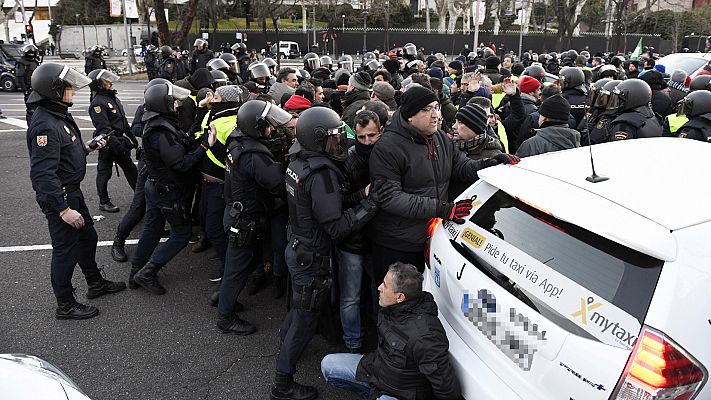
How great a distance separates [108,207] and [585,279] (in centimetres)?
668

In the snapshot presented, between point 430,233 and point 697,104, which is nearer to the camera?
point 430,233

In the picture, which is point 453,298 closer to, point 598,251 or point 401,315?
point 401,315

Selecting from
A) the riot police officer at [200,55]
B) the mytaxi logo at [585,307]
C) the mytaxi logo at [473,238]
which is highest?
the riot police officer at [200,55]

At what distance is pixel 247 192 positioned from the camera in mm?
4148

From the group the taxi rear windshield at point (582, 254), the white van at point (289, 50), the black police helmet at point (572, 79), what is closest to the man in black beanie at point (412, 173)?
the taxi rear windshield at point (582, 254)

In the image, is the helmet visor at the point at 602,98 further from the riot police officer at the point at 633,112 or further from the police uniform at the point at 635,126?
the police uniform at the point at 635,126

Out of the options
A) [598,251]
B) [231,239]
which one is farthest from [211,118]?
[598,251]

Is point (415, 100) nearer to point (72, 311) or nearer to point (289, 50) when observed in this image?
point (72, 311)

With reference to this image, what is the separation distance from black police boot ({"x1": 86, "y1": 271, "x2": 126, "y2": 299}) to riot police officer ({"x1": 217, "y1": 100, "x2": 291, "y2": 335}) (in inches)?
53.6

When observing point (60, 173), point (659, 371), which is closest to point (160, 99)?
point (60, 173)

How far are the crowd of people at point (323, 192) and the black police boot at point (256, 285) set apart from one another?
0.05 ft

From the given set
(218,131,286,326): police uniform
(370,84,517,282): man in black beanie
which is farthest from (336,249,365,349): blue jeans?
(218,131,286,326): police uniform

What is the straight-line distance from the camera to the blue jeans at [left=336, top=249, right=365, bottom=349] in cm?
387

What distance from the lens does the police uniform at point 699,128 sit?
5.04 metres
